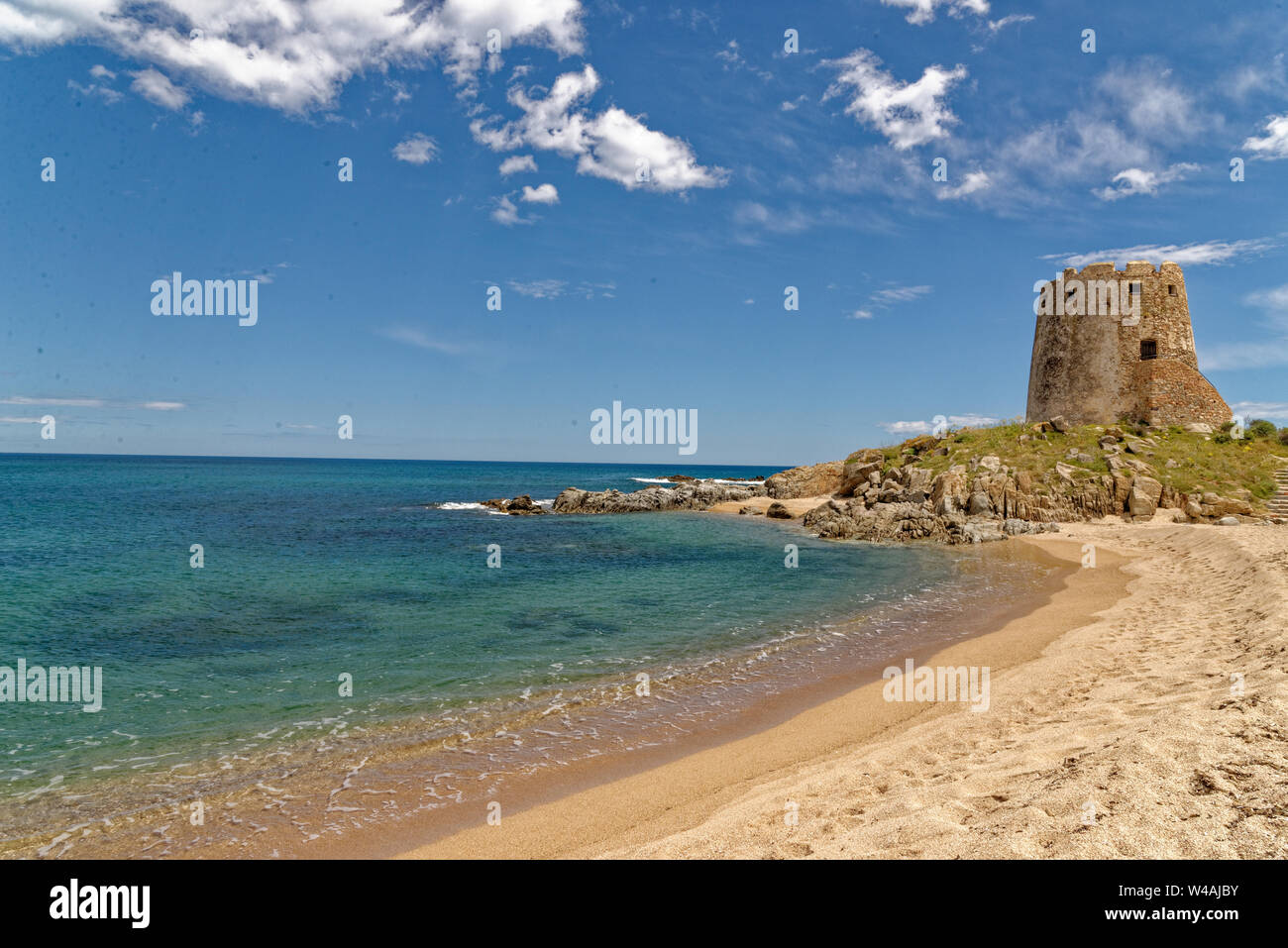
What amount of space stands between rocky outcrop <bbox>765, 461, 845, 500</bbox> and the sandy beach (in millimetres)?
43760

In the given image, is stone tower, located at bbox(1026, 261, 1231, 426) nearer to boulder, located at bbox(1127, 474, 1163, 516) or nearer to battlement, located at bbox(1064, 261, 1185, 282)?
battlement, located at bbox(1064, 261, 1185, 282)

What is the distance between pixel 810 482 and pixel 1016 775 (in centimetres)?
5310

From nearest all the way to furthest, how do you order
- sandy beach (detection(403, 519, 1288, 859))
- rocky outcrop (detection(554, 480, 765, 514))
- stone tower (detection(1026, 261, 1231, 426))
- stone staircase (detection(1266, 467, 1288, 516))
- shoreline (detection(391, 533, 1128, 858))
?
sandy beach (detection(403, 519, 1288, 859)) < shoreline (detection(391, 533, 1128, 858)) < stone staircase (detection(1266, 467, 1288, 516)) < stone tower (detection(1026, 261, 1231, 426)) < rocky outcrop (detection(554, 480, 765, 514))

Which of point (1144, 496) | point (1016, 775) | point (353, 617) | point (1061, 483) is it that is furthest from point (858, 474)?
point (1016, 775)

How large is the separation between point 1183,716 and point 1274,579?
11.4m

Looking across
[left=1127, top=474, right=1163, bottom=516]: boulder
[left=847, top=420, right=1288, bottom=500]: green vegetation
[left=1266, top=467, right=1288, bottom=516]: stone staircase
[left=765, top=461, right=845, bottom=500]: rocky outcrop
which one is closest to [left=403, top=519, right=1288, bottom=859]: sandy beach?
[left=1127, top=474, right=1163, bottom=516]: boulder

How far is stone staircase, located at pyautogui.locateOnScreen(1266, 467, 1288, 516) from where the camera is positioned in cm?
2772

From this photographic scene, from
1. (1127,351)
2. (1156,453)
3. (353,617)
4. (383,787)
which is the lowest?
(383,787)

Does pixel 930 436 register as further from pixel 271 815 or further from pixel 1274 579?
pixel 271 815

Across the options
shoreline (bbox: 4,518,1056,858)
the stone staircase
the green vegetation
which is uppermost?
the green vegetation

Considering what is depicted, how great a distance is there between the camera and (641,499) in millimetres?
55406

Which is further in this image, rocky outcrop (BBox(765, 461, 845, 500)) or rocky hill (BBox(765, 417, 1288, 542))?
rocky outcrop (BBox(765, 461, 845, 500))

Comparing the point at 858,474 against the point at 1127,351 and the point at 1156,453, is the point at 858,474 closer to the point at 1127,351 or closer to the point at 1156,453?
the point at 1156,453

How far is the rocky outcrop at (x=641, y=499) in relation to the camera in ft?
175
